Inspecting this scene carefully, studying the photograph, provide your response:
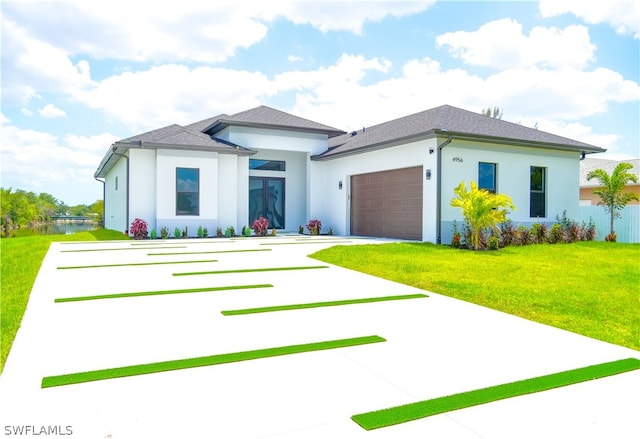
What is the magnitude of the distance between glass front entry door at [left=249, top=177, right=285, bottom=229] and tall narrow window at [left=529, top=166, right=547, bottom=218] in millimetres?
9561

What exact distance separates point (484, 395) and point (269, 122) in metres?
16.4

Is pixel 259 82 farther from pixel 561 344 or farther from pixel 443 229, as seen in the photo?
pixel 561 344

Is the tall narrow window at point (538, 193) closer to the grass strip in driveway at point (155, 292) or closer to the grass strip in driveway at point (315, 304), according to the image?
the grass strip in driveway at point (315, 304)

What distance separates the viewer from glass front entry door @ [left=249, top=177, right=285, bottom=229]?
19203mm

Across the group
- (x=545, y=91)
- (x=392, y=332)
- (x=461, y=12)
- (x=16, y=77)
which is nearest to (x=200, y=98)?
(x=16, y=77)

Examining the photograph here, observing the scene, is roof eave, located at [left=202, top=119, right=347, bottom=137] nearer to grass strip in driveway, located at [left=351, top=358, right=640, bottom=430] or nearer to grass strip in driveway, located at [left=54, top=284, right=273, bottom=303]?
grass strip in driveway, located at [left=54, top=284, right=273, bottom=303]

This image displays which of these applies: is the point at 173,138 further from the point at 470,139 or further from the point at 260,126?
the point at 470,139

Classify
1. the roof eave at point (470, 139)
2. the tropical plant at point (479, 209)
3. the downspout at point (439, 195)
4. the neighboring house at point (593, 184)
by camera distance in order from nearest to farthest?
the tropical plant at point (479, 209), the roof eave at point (470, 139), the downspout at point (439, 195), the neighboring house at point (593, 184)

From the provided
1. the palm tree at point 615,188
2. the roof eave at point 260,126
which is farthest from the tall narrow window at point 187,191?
the palm tree at point 615,188

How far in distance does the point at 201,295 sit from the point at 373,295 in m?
2.21

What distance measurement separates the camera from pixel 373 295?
6078mm

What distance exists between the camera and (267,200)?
1941cm

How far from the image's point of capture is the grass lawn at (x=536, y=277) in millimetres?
5043

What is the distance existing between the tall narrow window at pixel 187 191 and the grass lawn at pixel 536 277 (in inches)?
277
